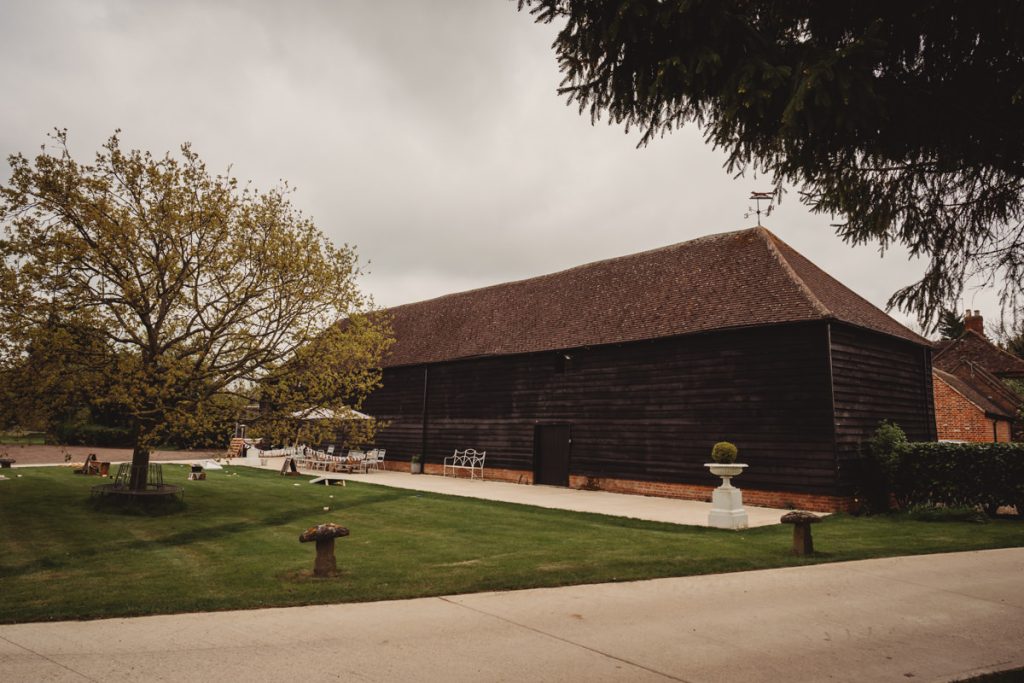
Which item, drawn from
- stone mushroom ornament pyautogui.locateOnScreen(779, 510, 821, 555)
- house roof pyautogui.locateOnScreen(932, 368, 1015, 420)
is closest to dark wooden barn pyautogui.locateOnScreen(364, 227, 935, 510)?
stone mushroom ornament pyautogui.locateOnScreen(779, 510, 821, 555)

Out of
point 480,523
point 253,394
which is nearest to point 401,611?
point 480,523

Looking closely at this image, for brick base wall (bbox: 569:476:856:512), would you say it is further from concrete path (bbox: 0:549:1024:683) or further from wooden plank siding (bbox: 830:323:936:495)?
concrete path (bbox: 0:549:1024:683)

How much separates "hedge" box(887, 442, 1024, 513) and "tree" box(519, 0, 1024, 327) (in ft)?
31.9

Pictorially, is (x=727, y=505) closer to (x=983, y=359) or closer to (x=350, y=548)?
(x=350, y=548)

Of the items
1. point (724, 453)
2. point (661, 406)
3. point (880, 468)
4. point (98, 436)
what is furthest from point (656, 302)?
point (98, 436)

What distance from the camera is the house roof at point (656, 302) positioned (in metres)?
16.3

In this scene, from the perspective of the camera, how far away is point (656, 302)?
1905cm

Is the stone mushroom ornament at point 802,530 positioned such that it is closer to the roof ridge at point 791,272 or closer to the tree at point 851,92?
the tree at point 851,92

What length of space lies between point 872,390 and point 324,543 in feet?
47.8

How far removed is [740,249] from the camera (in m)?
18.6

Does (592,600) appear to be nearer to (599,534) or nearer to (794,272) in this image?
(599,534)

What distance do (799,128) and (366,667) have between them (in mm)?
4915

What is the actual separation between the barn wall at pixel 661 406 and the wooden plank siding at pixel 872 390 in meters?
0.56

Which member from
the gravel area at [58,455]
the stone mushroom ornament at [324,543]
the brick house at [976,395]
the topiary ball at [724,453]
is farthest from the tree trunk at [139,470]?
the brick house at [976,395]
